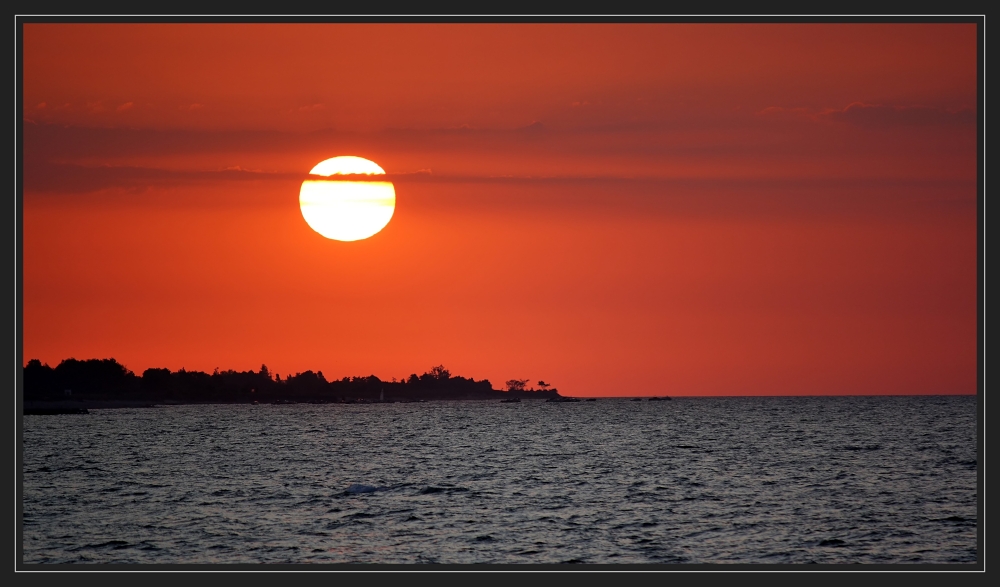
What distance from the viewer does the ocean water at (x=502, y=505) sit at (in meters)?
47.5

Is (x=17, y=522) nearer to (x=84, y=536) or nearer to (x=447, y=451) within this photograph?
(x=84, y=536)

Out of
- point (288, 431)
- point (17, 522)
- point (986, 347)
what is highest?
point (986, 347)

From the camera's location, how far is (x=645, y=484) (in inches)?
3029

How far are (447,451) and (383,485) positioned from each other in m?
43.9

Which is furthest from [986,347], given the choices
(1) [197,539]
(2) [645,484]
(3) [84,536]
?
(2) [645,484]

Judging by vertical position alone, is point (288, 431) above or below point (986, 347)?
below

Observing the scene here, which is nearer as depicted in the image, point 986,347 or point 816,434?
point 986,347

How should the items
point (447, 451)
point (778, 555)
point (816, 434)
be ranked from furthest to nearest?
1. point (816, 434)
2. point (447, 451)
3. point (778, 555)

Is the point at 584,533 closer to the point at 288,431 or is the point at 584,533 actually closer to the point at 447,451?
the point at 447,451

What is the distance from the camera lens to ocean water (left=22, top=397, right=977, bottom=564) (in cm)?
4750

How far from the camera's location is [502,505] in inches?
2494

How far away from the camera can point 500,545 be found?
48562 mm

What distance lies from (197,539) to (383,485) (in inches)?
1058

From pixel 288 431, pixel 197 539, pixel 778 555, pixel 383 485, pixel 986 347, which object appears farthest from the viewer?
pixel 288 431
